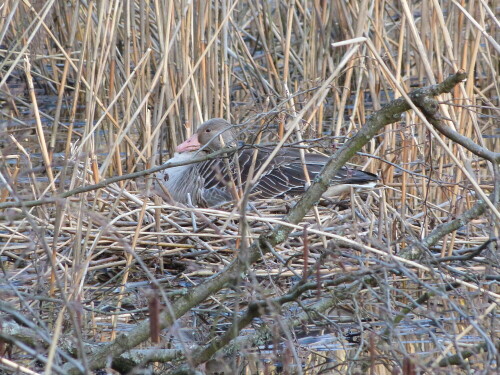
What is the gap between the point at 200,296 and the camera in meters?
2.86

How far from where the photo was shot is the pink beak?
210 inches

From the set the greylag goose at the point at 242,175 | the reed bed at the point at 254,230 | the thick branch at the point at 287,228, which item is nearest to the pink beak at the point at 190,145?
the greylag goose at the point at 242,175

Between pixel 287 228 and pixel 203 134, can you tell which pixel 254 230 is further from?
pixel 287 228

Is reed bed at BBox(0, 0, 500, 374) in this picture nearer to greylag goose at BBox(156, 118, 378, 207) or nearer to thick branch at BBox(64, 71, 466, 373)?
thick branch at BBox(64, 71, 466, 373)

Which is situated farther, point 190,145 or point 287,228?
point 190,145

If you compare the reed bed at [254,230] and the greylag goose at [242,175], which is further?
the greylag goose at [242,175]

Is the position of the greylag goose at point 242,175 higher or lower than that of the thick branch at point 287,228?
lower

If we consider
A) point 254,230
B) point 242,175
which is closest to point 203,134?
point 242,175

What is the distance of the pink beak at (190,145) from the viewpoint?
5.33m

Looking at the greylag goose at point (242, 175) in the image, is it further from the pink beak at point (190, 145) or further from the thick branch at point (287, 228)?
the thick branch at point (287, 228)

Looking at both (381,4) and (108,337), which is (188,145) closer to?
(381,4)

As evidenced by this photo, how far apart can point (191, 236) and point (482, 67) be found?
4.57 metres

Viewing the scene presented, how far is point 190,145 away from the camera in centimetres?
540

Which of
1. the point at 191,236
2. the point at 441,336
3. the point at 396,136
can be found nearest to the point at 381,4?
the point at 396,136
